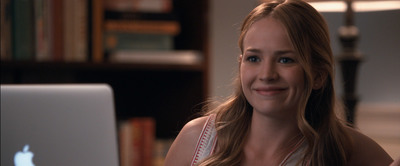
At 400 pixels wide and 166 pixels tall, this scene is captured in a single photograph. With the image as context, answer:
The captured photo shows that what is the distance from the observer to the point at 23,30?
1.86 m

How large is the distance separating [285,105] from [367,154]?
18 centimetres

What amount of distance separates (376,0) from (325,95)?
1025mm

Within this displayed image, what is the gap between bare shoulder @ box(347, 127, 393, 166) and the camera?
0.96 meters

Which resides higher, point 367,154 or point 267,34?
point 267,34

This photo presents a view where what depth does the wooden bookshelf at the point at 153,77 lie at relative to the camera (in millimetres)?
1966

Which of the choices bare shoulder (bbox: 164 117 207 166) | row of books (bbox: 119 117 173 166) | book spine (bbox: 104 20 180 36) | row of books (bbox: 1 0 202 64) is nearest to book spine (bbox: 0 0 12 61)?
row of books (bbox: 1 0 202 64)

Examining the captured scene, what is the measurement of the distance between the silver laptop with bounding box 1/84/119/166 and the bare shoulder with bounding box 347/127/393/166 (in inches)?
16.3

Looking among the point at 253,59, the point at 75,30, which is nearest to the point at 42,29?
the point at 75,30

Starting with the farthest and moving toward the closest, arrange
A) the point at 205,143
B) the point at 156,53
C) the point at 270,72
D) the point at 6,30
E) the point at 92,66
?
the point at 156,53 < the point at 92,66 < the point at 6,30 < the point at 205,143 < the point at 270,72

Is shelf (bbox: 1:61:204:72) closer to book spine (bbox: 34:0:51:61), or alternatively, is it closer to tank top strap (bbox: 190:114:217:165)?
book spine (bbox: 34:0:51:61)

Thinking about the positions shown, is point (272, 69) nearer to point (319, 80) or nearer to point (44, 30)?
point (319, 80)

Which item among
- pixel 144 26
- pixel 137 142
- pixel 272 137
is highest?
pixel 144 26

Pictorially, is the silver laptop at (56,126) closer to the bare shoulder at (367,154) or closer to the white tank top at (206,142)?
the white tank top at (206,142)

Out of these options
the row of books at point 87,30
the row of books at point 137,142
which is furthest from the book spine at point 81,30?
the row of books at point 137,142
